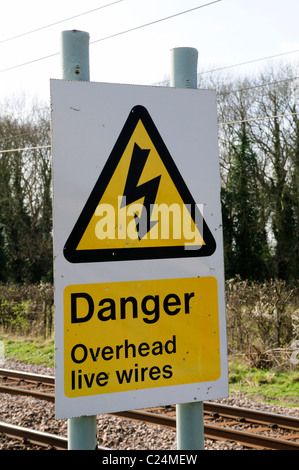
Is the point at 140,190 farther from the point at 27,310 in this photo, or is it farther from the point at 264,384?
the point at 27,310

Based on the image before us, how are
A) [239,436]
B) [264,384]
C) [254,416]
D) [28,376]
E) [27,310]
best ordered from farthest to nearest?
[27,310]
[28,376]
[264,384]
[254,416]
[239,436]

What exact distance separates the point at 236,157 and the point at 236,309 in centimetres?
1987

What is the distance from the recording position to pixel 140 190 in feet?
6.11

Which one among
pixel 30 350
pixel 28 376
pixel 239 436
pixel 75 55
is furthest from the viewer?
pixel 30 350

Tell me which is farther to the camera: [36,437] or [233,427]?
[233,427]

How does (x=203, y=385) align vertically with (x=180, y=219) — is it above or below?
below

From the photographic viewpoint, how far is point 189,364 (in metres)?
1.92

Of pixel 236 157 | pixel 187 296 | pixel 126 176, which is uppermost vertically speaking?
pixel 236 157

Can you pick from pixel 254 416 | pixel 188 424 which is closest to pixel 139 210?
pixel 188 424

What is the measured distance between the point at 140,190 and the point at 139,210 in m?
0.08

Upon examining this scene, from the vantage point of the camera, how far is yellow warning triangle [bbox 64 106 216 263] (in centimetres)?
180

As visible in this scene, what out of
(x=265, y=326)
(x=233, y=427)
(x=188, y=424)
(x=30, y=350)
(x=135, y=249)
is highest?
(x=135, y=249)
